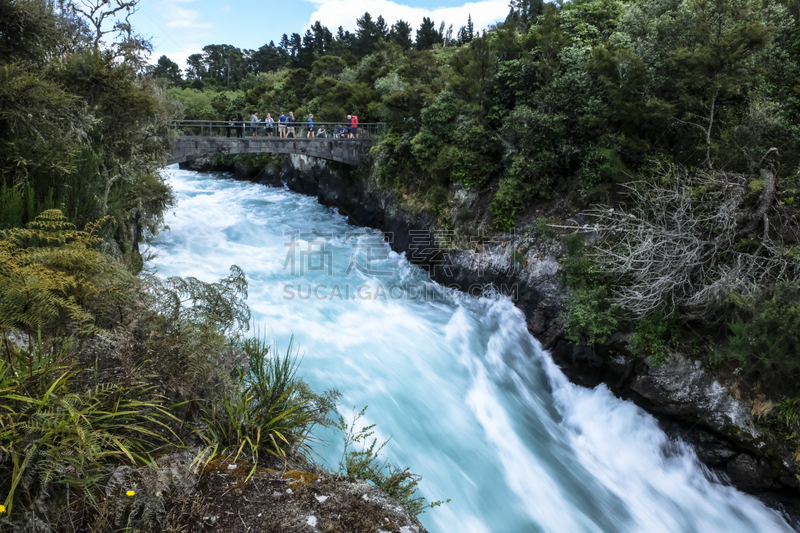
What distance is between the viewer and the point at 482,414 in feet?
26.8

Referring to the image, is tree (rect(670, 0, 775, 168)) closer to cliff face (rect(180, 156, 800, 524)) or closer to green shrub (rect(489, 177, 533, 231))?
cliff face (rect(180, 156, 800, 524))

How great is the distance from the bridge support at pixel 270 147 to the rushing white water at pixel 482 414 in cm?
435

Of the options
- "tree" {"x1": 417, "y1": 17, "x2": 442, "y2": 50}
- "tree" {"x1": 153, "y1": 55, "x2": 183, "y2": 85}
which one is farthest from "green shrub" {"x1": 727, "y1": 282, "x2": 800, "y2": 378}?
"tree" {"x1": 153, "y1": 55, "x2": 183, "y2": 85}

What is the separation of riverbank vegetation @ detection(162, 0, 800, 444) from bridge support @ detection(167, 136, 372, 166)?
504 centimetres

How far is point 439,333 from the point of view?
10.8m

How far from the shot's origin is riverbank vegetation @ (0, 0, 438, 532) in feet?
8.02

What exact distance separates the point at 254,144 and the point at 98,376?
15.9 metres

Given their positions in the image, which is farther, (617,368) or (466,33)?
(466,33)

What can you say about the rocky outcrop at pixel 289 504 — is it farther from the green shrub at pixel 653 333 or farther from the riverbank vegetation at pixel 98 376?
the green shrub at pixel 653 333

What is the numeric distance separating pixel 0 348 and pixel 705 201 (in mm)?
9636

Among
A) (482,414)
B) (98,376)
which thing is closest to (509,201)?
(482,414)

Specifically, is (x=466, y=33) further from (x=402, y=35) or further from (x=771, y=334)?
(x=771, y=334)

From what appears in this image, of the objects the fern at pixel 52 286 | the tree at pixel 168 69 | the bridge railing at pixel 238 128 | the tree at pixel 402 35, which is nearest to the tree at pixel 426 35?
the tree at pixel 402 35

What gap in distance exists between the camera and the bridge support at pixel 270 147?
15951 mm
